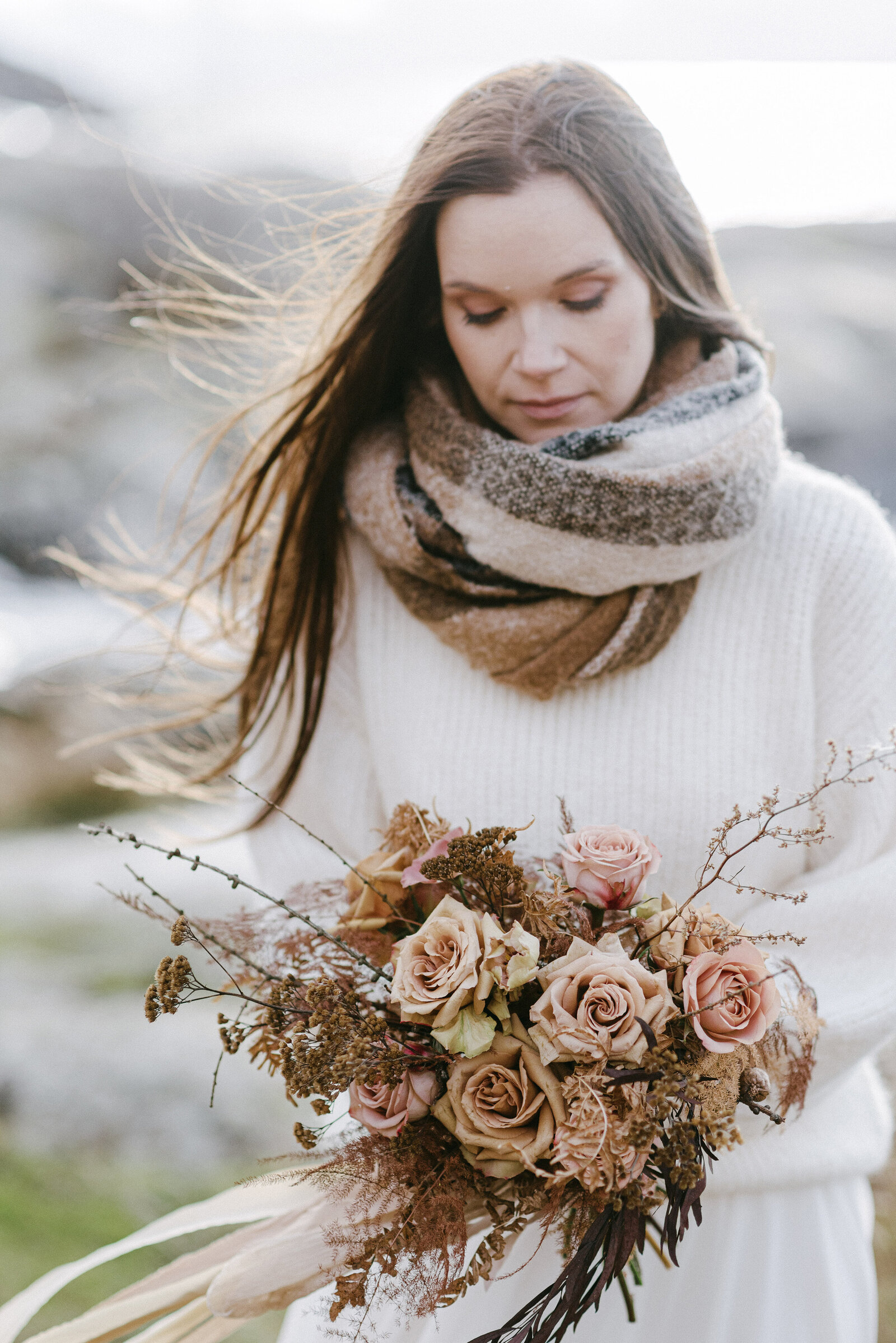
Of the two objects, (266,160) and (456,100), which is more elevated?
(266,160)

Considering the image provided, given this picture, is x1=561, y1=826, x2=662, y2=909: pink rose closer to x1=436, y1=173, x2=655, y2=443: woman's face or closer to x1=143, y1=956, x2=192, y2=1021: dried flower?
x1=143, y1=956, x2=192, y2=1021: dried flower

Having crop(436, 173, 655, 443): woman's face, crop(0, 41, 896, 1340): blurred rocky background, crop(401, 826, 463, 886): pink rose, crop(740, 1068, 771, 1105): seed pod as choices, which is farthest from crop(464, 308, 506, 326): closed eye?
crop(0, 41, 896, 1340): blurred rocky background

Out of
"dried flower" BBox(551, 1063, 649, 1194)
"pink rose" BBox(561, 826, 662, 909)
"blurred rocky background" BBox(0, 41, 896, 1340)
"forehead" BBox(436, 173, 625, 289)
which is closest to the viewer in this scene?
"dried flower" BBox(551, 1063, 649, 1194)

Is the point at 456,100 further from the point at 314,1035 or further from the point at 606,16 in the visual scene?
the point at 314,1035

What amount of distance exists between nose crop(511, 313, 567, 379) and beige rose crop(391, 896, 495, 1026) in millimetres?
617

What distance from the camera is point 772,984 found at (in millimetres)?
746

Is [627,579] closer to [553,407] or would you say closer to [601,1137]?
[553,407]

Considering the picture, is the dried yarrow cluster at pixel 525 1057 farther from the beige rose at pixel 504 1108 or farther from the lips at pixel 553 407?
the lips at pixel 553 407

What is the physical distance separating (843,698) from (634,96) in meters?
0.71

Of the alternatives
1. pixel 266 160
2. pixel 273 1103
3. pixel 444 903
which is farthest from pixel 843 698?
pixel 273 1103

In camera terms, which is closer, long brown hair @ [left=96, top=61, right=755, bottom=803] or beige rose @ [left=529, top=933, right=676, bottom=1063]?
beige rose @ [left=529, top=933, right=676, bottom=1063]

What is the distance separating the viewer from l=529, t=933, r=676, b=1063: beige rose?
698mm

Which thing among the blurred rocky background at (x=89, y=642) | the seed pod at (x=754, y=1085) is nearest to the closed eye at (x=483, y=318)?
the seed pod at (x=754, y=1085)

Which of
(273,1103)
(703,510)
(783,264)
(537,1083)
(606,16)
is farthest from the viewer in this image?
(783,264)
